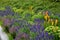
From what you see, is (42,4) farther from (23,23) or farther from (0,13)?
(23,23)

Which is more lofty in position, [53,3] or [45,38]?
[45,38]

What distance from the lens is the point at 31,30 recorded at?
272 inches

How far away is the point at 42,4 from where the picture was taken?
12.3m

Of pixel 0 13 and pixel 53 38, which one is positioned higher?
pixel 53 38

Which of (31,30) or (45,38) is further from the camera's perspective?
(31,30)

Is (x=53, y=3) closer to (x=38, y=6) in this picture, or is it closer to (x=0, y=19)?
(x=38, y=6)

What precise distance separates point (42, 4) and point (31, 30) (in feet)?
18.4

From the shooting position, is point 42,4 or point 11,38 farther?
point 42,4

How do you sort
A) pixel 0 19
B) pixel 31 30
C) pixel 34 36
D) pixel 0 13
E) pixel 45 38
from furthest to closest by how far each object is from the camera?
pixel 0 13
pixel 0 19
pixel 31 30
pixel 34 36
pixel 45 38

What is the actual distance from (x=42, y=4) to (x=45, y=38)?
6.45 m

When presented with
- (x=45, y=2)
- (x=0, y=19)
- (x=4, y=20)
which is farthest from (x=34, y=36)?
(x=45, y=2)

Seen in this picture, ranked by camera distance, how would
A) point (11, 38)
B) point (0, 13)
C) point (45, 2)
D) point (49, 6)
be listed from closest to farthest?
1. point (11, 38)
2. point (0, 13)
3. point (49, 6)
4. point (45, 2)

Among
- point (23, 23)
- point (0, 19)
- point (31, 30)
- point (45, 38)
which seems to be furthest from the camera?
point (0, 19)

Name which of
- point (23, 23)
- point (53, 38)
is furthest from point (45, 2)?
point (53, 38)
